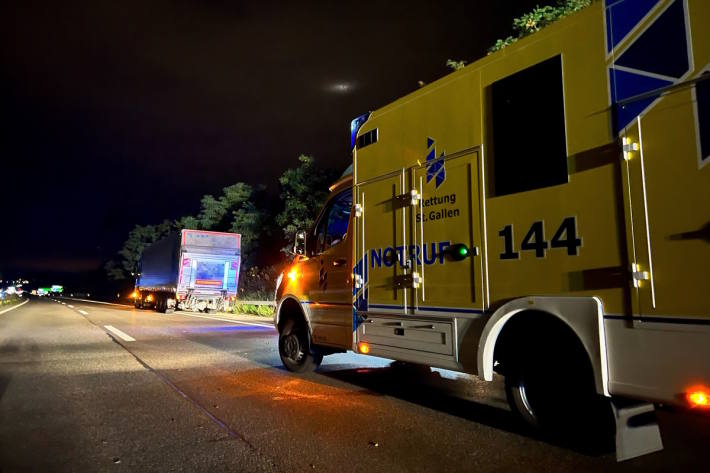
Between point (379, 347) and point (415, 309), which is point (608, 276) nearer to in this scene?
point (415, 309)

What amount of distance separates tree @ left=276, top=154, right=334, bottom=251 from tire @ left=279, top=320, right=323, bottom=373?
17921 mm

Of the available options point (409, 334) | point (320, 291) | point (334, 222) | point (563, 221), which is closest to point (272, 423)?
point (409, 334)

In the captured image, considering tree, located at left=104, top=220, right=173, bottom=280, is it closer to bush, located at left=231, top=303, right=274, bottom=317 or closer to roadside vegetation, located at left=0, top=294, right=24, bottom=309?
roadside vegetation, located at left=0, top=294, right=24, bottom=309

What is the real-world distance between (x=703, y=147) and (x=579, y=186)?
803mm

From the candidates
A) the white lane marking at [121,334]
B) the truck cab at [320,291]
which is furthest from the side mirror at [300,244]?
the white lane marking at [121,334]

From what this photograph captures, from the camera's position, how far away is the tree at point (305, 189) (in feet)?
83.0

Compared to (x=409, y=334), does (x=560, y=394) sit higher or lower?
lower

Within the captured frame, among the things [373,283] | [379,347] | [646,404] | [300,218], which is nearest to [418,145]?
[373,283]

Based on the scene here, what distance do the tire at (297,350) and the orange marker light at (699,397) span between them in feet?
15.6

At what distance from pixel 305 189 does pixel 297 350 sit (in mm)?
18815

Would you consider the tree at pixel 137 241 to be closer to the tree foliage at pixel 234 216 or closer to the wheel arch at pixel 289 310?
the tree foliage at pixel 234 216

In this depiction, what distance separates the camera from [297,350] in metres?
7.07

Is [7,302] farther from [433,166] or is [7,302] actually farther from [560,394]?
[560,394]

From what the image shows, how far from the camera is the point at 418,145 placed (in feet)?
16.4
